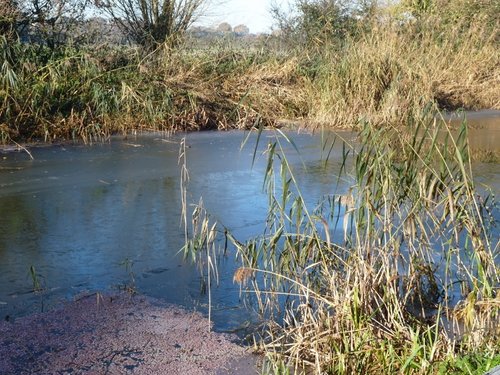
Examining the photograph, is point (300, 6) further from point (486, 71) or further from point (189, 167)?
point (189, 167)

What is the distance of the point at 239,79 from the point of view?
11320 mm

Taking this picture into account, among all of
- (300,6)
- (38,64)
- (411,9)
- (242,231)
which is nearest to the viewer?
(242,231)

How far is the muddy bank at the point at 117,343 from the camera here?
10.0ft

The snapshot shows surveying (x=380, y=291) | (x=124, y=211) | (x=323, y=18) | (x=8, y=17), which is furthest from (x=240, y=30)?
(x=380, y=291)

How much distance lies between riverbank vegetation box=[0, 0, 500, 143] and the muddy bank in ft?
12.9

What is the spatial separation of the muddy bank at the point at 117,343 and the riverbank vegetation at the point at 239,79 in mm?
3935

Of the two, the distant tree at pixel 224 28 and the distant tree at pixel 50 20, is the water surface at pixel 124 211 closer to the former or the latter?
the distant tree at pixel 50 20

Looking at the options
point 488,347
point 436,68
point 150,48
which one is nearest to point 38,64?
point 150,48

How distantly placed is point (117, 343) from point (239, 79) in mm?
8403

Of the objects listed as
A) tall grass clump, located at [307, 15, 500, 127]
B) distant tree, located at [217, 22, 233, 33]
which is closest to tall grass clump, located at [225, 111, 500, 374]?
tall grass clump, located at [307, 15, 500, 127]

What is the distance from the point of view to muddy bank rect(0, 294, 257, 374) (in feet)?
10.0

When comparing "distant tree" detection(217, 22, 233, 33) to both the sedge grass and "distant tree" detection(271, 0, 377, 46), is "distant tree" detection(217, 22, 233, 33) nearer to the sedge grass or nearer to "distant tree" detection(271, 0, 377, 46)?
"distant tree" detection(271, 0, 377, 46)

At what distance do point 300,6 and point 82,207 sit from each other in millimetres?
10566

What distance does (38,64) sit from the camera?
9.30 meters
